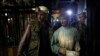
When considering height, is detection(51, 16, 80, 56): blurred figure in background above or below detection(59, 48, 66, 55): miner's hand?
above

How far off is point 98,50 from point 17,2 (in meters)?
2.81

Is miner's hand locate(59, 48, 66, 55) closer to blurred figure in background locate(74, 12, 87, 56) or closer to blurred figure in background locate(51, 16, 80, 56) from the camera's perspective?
blurred figure in background locate(51, 16, 80, 56)

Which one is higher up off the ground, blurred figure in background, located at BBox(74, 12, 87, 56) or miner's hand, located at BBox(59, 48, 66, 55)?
blurred figure in background, located at BBox(74, 12, 87, 56)

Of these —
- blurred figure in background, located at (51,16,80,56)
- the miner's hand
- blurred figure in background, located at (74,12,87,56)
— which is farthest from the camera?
blurred figure in background, located at (51,16,80,56)

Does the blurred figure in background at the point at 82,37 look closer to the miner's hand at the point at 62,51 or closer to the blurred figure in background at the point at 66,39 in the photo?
the blurred figure in background at the point at 66,39

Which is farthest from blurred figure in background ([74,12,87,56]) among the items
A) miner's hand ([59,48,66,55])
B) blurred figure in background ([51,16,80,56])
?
miner's hand ([59,48,66,55])

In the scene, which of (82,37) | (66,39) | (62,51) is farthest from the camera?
(82,37)

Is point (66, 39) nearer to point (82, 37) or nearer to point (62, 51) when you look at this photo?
point (62, 51)

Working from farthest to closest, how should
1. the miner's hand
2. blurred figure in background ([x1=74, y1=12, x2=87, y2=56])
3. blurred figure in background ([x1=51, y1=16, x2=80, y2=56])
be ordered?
blurred figure in background ([x1=51, y1=16, x2=80, y2=56])
the miner's hand
blurred figure in background ([x1=74, y1=12, x2=87, y2=56])

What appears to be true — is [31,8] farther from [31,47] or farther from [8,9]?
[31,47]

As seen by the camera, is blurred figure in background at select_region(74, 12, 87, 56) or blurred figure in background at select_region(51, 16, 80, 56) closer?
blurred figure in background at select_region(74, 12, 87, 56)

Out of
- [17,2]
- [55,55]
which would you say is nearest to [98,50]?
[55,55]

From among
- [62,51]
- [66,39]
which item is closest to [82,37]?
[66,39]

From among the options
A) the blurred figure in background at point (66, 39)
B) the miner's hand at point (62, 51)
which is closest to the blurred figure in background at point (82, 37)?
the blurred figure in background at point (66, 39)
